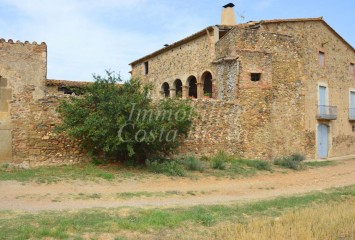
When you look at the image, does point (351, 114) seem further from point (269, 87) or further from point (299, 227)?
point (299, 227)

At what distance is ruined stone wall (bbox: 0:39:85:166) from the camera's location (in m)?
12.8

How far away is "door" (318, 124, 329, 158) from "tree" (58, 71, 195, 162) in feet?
34.7

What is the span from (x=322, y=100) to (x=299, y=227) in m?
16.8

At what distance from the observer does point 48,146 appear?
1320 cm

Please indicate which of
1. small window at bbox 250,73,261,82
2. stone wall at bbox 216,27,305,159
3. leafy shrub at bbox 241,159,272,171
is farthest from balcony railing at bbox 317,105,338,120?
leafy shrub at bbox 241,159,272,171

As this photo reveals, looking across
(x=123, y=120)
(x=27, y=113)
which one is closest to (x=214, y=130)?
(x=123, y=120)

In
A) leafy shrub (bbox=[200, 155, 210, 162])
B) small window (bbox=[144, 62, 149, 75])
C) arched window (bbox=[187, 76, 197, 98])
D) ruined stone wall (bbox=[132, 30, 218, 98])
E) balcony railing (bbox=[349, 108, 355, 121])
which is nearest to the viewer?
leafy shrub (bbox=[200, 155, 210, 162])

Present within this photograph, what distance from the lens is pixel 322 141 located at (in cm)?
2112

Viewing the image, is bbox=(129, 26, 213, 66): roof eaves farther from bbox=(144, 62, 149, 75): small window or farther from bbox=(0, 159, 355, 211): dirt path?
bbox=(0, 159, 355, 211): dirt path

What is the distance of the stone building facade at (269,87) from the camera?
55.4 ft

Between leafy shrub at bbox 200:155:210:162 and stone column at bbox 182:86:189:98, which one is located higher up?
stone column at bbox 182:86:189:98

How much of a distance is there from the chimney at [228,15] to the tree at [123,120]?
40.5 ft

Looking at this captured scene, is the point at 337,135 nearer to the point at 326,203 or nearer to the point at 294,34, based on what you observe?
the point at 294,34

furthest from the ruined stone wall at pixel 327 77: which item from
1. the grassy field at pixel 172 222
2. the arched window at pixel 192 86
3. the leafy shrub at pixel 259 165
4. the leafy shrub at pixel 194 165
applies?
the grassy field at pixel 172 222
